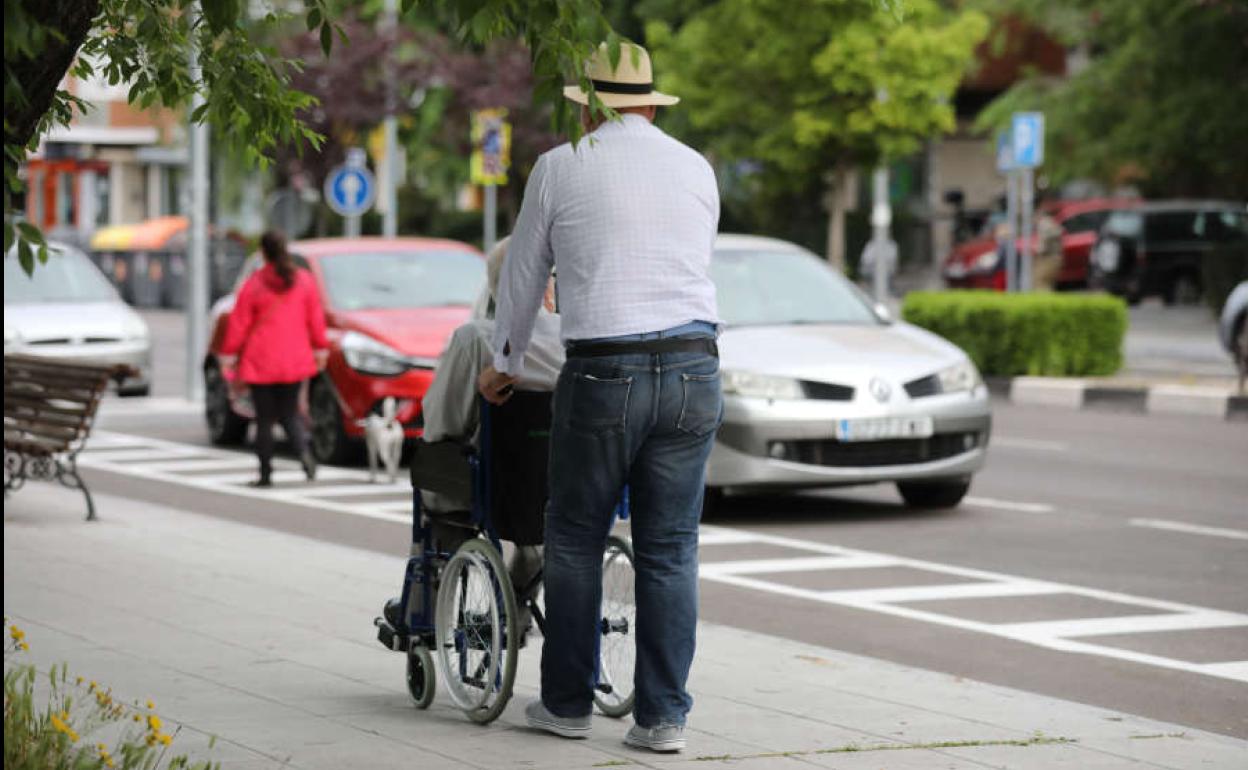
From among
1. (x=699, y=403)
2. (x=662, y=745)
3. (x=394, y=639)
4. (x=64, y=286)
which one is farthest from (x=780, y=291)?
(x=64, y=286)

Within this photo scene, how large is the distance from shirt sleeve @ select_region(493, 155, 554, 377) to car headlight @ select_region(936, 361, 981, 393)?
6998mm

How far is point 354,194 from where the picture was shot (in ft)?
95.7

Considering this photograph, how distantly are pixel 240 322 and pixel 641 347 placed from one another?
9.02 metres

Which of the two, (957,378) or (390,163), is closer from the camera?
(957,378)

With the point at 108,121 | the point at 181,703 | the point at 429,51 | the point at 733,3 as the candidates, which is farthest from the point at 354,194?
the point at 108,121

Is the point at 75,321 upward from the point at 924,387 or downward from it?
downward

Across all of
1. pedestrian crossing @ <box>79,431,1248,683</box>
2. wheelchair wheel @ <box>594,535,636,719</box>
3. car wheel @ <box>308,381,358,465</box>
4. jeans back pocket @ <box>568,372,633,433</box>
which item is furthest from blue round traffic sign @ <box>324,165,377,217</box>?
jeans back pocket @ <box>568,372,633,433</box>

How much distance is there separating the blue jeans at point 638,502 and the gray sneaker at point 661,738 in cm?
2

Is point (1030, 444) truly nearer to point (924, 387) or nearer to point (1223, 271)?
point (924, 387)

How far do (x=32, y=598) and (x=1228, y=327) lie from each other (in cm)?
1491

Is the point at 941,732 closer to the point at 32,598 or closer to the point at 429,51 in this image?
the point at 32,598

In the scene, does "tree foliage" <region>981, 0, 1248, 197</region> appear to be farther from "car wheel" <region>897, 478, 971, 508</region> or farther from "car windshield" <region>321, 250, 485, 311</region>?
"car wheel" <region>897, 478, 971, 508</region>

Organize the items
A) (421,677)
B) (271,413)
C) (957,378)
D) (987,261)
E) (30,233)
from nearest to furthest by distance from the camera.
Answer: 1. (30,233)
2. (421,677)
3. (957,378)
4. (271,413)
5. (987,261)

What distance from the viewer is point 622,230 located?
618 cm
